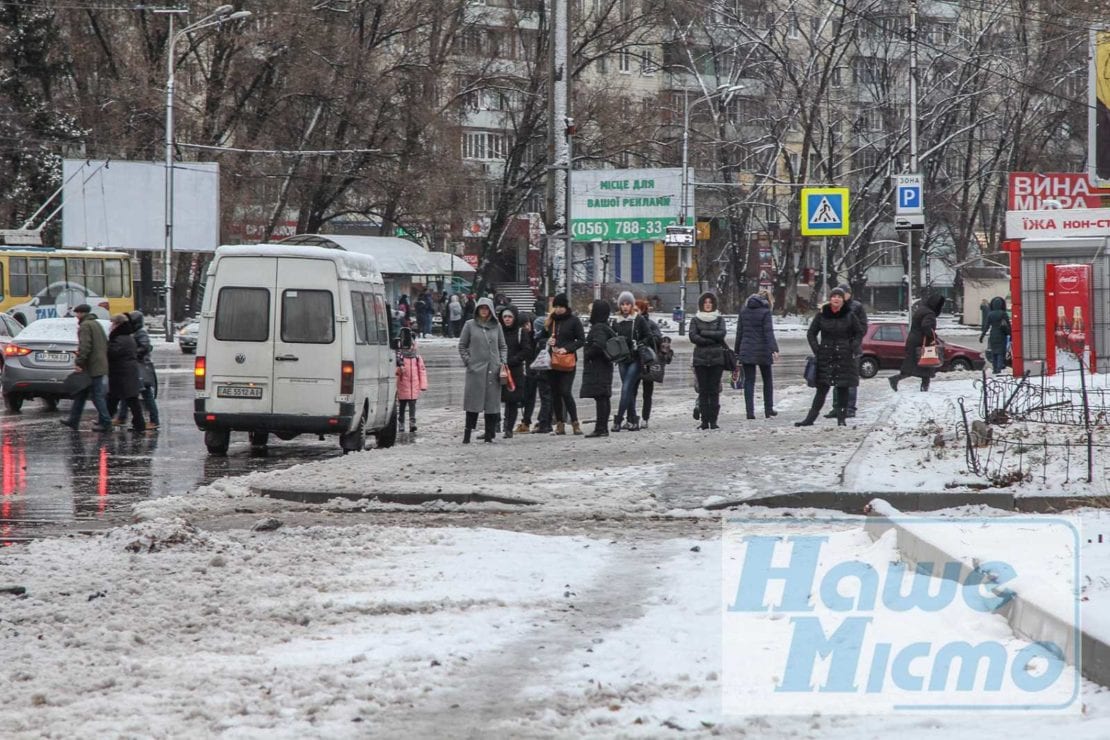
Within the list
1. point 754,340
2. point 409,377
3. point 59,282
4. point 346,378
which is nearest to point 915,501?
Result: point 346,378

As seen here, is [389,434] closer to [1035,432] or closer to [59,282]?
[1035,432]

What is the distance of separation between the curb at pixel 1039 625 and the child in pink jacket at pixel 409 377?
1226cm

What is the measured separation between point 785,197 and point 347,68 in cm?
2444

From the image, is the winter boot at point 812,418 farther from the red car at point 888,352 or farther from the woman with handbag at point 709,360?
the red car at point 888,352

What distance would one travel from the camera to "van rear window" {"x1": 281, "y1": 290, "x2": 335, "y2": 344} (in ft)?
56.3

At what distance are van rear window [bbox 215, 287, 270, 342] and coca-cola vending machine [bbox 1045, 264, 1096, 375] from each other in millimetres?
13713

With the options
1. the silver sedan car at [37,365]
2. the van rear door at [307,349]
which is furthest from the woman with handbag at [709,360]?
the silver sedan car at [37,365]

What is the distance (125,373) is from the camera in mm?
20844

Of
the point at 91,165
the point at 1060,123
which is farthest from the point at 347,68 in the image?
the point at 1060,123

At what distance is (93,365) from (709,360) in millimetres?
7966

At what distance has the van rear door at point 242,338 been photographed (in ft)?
56.3

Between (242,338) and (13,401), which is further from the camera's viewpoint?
(13,401)

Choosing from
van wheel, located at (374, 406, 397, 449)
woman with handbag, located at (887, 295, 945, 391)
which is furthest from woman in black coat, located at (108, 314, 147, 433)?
woman with handbag, located at (887, 295, 945, 391)

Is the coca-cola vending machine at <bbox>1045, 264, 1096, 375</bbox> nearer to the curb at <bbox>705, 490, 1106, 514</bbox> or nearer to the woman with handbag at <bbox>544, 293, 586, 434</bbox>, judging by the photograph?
the woman with handbag at <bbox>544, 293, 586, 434</bbox>
